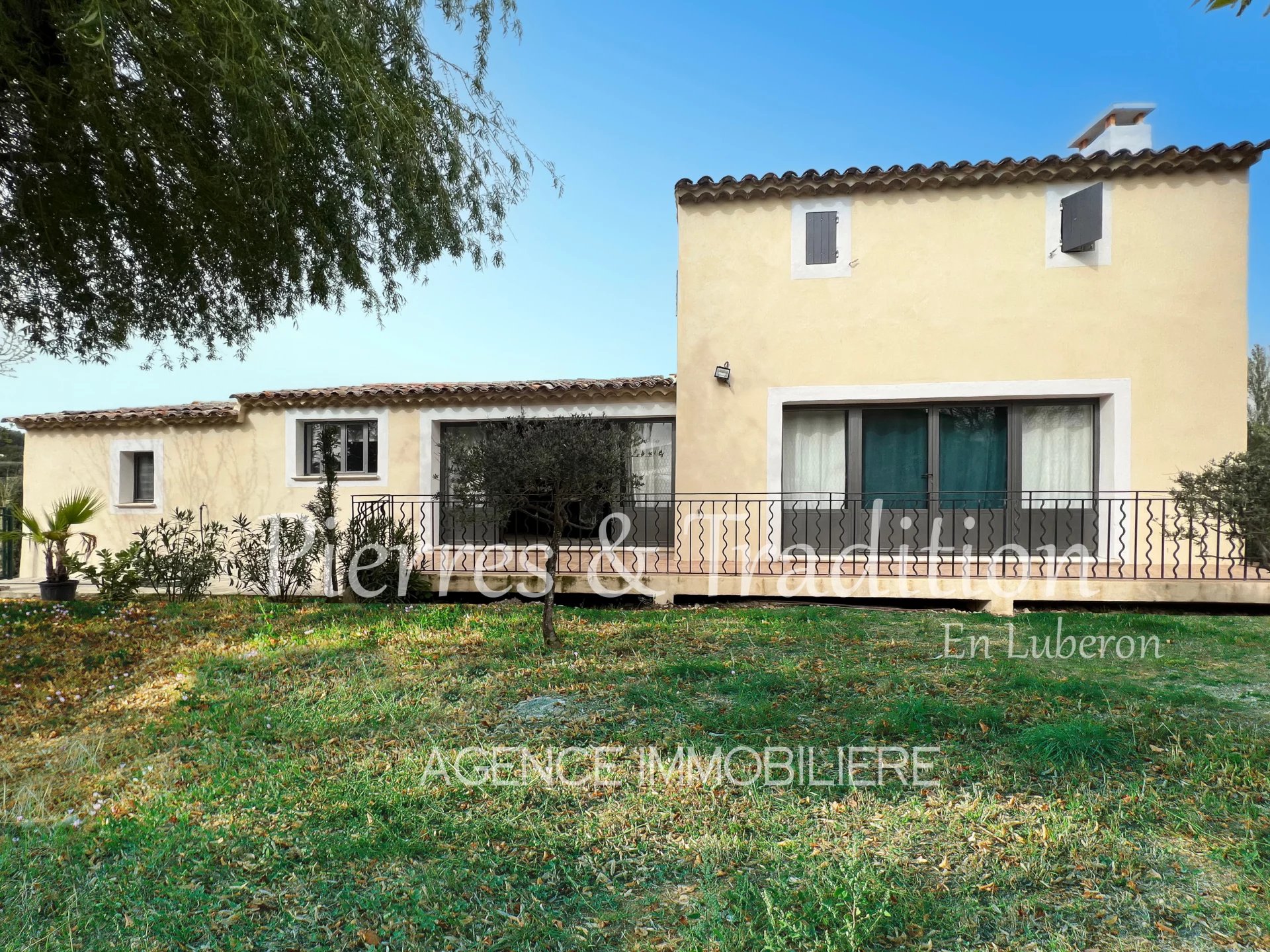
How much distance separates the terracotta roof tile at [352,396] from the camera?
9.77m

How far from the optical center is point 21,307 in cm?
643

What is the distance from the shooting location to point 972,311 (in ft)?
26.6

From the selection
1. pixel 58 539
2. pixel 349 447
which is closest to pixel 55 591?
pixel 58 539

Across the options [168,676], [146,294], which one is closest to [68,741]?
[168,676]

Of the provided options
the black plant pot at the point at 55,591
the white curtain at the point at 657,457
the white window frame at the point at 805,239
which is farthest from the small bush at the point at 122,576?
the white window frame at the point at 805,239

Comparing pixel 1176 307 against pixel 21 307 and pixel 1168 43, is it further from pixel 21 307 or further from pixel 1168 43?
pixel 21 307

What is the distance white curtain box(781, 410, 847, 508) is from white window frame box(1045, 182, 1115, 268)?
3171 millimetres

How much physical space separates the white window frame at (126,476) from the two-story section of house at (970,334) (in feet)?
30.2

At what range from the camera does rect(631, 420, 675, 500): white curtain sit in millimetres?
10273

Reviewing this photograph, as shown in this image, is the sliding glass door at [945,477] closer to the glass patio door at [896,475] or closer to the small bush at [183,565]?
the glass patio door at [896,475]

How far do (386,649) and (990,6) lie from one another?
10.7 meters

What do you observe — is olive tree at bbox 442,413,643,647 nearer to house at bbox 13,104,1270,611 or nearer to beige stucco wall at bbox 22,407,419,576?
house at bbox 13,104,1270,611

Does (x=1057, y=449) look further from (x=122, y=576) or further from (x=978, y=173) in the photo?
(x=122, y=576)

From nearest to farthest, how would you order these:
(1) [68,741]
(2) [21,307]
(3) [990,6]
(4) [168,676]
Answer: (1) [68,741] → (4) [168,676] → (2) [21,307] → (3) [990,6]
